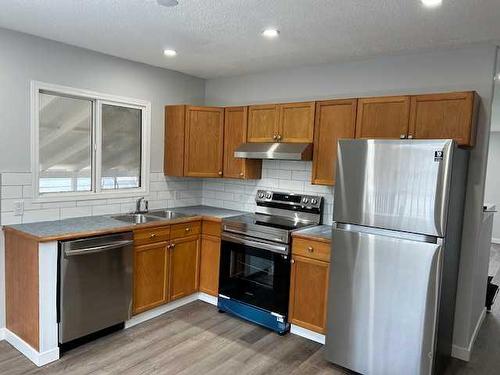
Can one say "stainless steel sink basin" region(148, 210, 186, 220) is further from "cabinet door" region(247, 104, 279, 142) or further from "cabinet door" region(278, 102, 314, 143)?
"cabinet door" region(278, 102, 314, 143)

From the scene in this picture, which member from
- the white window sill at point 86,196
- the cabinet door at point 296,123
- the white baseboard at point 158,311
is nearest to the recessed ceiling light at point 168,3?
the cabinet door at point 296,123

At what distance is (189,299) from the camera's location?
4012mm

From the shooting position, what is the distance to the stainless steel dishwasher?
9.25ft

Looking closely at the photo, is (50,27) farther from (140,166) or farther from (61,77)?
(140,166)

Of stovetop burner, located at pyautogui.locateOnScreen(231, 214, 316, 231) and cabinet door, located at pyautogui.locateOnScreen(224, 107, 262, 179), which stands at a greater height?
cabinet door, located at pyautogui.locateOnScreen(224, 107, 262, 179)

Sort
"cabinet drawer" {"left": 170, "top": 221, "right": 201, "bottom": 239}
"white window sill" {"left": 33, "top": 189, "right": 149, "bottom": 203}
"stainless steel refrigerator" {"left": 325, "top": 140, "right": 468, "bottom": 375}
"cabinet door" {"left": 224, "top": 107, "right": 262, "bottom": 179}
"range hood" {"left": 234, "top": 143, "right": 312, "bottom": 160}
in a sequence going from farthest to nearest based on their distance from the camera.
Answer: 1. "cabinet door" {"left": 224, "top": 107, "right": 262, "bottom": 179}
2. "cabinet drawer" {"left": 170, "top": 221, "right": 201, "bottom": 239}
3. "range hood" {"left": 234, "top": 143, "right": 312, "bottom": 160}
4. "white window sill" {"left": 33, "top": 189, "right": 149, "bottom": 203}
5. "stainless steel refrigerator" {"left": 325, "top": 140, "right": 468, "bottom": 375}

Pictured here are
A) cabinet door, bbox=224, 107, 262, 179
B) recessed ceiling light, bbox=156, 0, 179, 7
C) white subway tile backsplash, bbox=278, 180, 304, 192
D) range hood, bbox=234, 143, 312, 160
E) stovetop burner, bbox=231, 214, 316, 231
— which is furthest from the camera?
cabinet door, bbox=224, 107, 262, 179

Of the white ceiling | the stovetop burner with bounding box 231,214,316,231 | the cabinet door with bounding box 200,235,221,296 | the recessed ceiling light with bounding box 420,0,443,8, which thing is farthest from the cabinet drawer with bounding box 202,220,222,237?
the recessed ceiling light with bounding box 420,0,443,8

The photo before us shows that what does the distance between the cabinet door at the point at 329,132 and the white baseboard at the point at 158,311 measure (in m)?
1.85

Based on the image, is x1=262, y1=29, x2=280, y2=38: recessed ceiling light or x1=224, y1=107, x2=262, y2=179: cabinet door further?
x1=224, y1=107, x2=262, y2=179: cabinet door

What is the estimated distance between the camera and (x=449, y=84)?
3.05 metres

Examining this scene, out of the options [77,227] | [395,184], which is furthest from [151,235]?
[395,184]

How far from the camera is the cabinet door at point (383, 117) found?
9.86ft

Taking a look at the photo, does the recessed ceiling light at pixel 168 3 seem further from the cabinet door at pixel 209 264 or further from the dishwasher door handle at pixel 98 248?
the cabinet door at pixel 209 264
